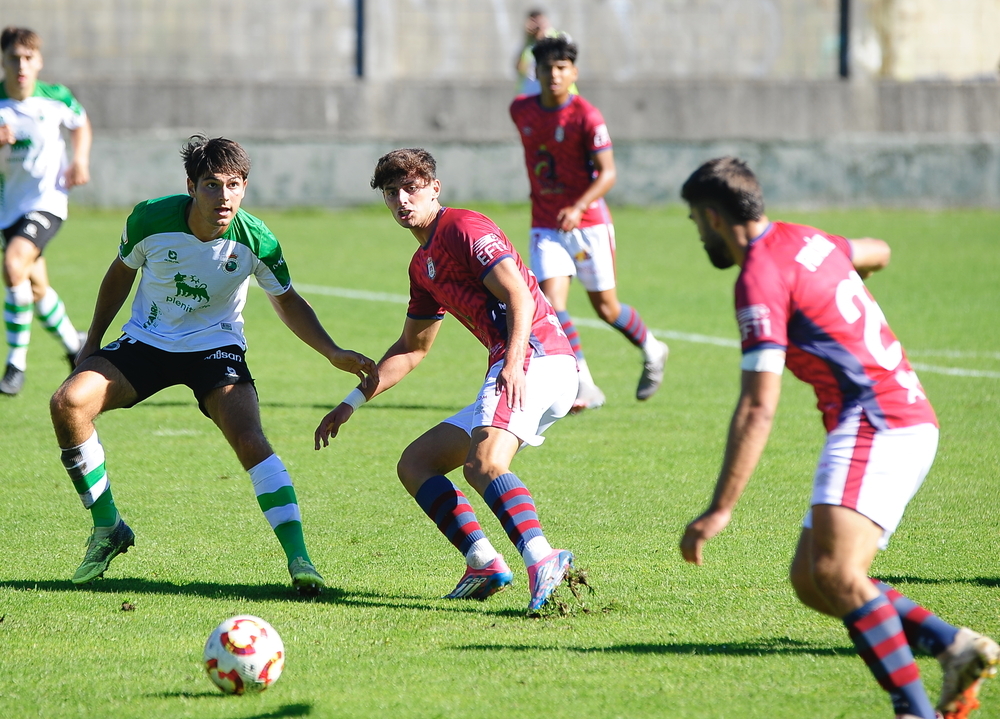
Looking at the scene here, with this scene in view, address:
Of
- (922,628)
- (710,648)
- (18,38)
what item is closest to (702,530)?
(922,628)

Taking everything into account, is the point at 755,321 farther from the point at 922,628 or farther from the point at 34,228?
the point at 34,228

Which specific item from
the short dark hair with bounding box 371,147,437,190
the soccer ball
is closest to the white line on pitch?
the short dark hair with bounding box 371,147,437,190

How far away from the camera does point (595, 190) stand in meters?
8.76

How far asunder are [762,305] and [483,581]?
1.87 metres

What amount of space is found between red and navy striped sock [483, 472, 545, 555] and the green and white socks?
0.84 meters

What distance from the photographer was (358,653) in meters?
4.31

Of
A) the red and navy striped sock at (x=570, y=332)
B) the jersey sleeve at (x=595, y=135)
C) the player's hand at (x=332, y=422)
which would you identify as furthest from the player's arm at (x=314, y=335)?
the jersey sleeve at (x=595, y=135)

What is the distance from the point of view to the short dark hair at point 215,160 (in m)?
4.92

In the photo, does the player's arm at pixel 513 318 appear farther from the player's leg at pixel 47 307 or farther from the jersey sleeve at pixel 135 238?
the player's leg at pixel 47 307

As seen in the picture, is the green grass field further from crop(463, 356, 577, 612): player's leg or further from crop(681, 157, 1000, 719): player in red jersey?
crop(681, 157, 1000, 719): player in red jersey

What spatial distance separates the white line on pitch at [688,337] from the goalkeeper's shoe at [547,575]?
19.3 ft

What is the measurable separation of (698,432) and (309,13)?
1613cm

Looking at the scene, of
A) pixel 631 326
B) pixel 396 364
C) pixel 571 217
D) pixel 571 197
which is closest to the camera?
pixel 396 364

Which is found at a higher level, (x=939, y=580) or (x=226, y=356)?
(x=226, y=356)
